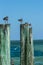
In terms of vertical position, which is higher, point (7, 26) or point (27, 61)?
point (7, 26)

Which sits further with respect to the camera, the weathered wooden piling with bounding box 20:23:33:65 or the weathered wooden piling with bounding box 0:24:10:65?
the weathered wooden piling with bounding box 20:23:33:65

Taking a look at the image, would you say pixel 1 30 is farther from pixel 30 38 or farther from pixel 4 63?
pixel 30 38

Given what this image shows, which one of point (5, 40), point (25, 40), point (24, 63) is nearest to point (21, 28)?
point (25, 40)

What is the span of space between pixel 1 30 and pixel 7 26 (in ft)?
1.33

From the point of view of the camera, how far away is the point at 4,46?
47.0 ft

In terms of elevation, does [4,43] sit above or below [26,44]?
above

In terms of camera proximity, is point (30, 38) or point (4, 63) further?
point (30, 38)

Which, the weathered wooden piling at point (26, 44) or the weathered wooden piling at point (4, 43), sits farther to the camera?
the weathered wooden piling at point (26, 44)

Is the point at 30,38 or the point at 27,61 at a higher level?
the point at 30,38

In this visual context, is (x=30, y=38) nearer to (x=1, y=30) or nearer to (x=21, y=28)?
(x=21, y=28)

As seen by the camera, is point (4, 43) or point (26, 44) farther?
point (26, 44)

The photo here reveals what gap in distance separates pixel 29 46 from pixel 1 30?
3.42 metres

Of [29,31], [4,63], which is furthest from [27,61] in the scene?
[4,63]

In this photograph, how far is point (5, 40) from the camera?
14312 millimetres
